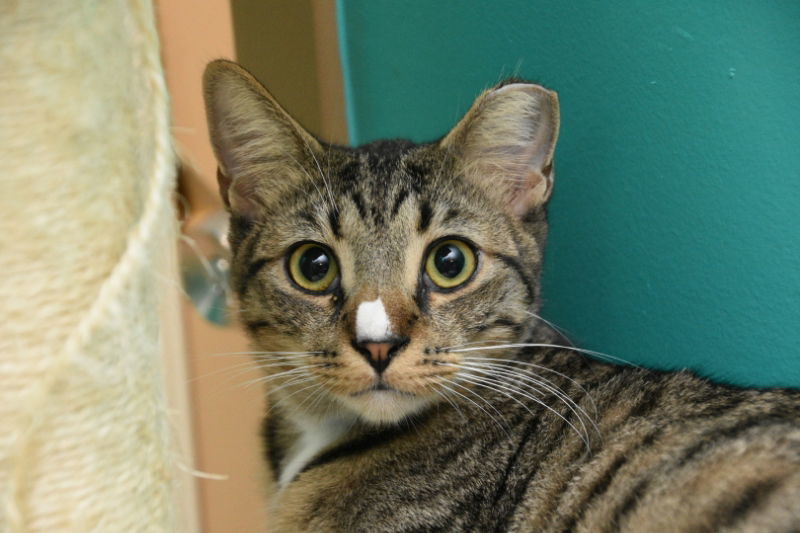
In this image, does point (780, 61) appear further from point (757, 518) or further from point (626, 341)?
point (757, 518)

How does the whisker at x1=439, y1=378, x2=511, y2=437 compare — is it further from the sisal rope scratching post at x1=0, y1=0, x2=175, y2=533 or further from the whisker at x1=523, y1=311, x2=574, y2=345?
the sisal rope scratching post at x1=0, y1=0, x2=175, y2=533

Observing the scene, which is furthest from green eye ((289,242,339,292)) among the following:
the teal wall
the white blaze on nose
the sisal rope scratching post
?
the teal wall

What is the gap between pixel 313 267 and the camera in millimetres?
1582

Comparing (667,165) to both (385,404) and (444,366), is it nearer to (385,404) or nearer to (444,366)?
(444,366)

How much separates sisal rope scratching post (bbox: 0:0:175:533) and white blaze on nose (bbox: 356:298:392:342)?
0.43m

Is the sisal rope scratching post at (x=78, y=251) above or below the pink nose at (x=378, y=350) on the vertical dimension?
above

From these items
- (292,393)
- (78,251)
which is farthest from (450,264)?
(78,251)

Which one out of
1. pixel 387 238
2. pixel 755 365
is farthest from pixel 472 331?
pixel 755 365

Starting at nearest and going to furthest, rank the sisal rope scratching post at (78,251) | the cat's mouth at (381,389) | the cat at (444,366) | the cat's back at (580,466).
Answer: the sisal rope scratching post at (78,251) → the cat's back at (580,466) → the cat at (444,366) → the cat's mouth at (381,389)

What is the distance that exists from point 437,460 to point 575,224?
0.74 metres

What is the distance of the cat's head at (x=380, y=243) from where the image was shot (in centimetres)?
144

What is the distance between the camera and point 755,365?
5.46 feet

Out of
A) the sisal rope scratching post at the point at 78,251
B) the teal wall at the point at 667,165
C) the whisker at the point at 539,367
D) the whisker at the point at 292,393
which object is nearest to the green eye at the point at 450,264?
the whisker at the point at 539,367

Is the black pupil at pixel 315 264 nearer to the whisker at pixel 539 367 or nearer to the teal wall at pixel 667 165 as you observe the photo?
the whisker at pixel 539 367
